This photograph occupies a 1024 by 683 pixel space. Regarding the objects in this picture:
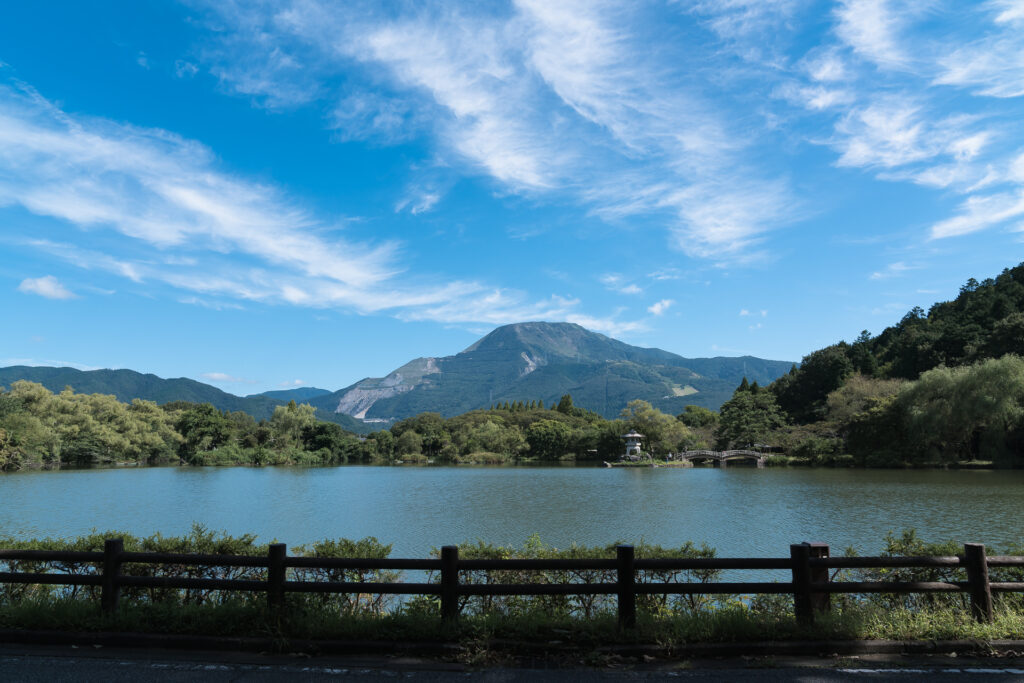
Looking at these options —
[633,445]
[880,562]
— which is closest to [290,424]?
[633,445]

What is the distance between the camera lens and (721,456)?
6875 centimetres

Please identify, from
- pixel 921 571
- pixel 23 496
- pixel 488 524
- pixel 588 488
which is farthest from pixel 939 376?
pixel 23 496

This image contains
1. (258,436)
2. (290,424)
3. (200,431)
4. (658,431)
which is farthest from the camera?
(290,424)

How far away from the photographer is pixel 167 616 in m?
5.57

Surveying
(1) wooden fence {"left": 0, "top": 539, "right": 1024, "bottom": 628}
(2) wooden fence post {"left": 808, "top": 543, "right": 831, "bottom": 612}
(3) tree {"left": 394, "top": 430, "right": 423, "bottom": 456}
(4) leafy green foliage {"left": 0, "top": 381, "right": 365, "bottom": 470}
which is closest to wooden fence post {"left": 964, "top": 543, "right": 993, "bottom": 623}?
(1) wooden fence {"left": 0, "top": 539, "right": 1024, "bottom": 628}

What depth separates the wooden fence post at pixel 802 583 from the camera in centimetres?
545

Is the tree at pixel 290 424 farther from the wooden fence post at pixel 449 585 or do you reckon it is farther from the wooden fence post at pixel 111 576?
the wooden fence post at pixel 449 585

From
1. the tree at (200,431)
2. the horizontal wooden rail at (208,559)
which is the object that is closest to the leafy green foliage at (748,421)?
the tree at (200,431)

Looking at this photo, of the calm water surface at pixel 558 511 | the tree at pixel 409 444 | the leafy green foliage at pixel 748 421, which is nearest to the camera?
the calm water surface at pixel 558 511

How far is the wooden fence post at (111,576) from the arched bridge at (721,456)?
2592 inches

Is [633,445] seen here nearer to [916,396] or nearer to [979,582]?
[916,396]

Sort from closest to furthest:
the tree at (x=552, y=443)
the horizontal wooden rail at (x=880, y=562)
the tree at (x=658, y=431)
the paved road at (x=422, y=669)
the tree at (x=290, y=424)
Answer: the paved road at (x=422, y=669), the horizontal wooden rail at (x=880, y=562), the tree at (x=658, y=431), the tree at (x=290, y=424), the tree at (x=552, y=443)

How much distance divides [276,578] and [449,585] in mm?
1720

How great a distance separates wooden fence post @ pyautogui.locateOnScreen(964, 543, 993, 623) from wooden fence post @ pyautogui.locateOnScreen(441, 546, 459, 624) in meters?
4.99
